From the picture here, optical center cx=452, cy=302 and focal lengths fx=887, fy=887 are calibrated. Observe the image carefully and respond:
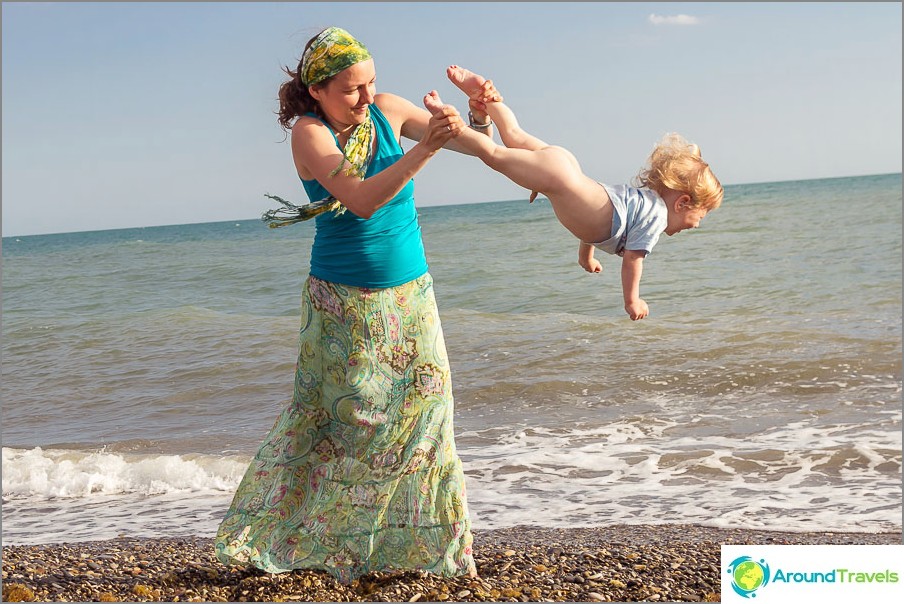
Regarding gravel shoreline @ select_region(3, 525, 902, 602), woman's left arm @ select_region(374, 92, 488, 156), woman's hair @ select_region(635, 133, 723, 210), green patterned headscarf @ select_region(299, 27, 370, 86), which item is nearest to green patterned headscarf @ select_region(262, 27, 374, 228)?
green patterned headscarf @ select_region(299, 27, 370, 86)

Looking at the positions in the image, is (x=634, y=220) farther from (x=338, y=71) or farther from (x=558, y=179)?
(x=338, y=71)

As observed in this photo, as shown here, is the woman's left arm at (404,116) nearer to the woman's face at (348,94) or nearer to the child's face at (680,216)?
the woman's face at (348,94)

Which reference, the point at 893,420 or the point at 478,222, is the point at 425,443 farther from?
the point at 478,222

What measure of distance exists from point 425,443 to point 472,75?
135 cm

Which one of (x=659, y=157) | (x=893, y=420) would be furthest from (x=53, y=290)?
(x=659, y=157)

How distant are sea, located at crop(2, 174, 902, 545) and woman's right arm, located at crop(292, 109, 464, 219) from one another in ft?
9.42

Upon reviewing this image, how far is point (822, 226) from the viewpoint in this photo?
23203 millimetres

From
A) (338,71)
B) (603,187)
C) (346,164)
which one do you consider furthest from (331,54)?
(603,187)

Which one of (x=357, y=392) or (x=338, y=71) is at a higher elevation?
(x=338, y=71)

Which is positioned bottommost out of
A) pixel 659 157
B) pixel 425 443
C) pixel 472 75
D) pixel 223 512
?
pixel 223 512

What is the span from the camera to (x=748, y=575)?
3.29 meters

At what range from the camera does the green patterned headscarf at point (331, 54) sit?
9.57 feet

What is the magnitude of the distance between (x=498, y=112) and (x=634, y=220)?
0.61m

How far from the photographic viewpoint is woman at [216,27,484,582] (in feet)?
9.88
